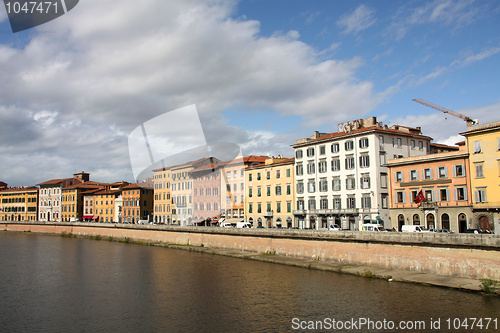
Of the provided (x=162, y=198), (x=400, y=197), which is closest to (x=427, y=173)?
(x=400, y=197)

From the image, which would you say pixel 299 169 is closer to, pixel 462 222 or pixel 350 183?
pixel 350 183

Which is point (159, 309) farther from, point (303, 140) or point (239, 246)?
point (303, 140)

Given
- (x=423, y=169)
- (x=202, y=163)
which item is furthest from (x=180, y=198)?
(x=423, y=169)

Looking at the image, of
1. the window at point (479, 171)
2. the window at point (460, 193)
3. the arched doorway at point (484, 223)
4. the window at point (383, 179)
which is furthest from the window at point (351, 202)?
the window at point (479, 171)

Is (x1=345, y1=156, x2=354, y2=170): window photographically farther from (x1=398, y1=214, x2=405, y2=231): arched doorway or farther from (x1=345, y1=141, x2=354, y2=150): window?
(x1=398, y1=214, x2=405, y2=231): arched doorway

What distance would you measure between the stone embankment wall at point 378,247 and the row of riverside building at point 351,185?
10.8 m

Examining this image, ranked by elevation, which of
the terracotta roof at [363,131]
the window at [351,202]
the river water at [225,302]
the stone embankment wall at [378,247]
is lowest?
the river water at [225,302]

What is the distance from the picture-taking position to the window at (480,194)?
149 ft

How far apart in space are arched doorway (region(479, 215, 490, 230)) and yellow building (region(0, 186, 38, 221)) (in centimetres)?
12380

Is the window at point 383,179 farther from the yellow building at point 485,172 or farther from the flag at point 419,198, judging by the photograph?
the yellow building at point 485,172

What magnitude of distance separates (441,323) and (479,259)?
28.6ft

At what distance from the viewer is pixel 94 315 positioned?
Result: 78.1 feet

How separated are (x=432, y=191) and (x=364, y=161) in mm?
9855

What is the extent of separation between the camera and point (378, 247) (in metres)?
34.8
